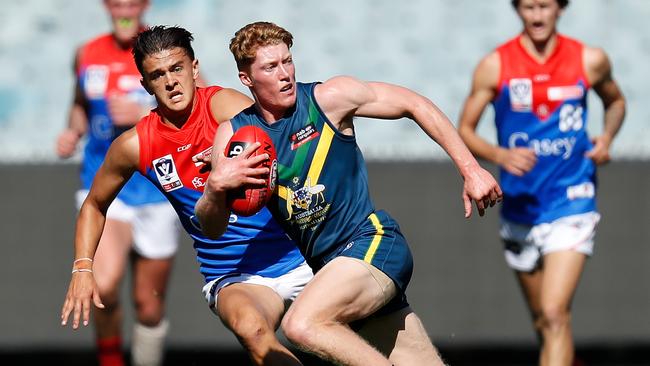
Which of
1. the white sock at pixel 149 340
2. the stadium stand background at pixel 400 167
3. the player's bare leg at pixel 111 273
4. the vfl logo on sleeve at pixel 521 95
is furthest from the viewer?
the stadium stand background at pixel 400 167

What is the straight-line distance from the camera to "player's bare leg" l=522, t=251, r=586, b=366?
8742mm

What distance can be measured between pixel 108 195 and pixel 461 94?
203 inches

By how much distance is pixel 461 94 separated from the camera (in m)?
11.7

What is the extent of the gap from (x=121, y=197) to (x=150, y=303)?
81cm

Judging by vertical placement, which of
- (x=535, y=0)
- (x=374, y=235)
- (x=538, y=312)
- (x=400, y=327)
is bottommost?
(x=538, y=312)

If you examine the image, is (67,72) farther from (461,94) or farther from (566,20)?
(566,20)

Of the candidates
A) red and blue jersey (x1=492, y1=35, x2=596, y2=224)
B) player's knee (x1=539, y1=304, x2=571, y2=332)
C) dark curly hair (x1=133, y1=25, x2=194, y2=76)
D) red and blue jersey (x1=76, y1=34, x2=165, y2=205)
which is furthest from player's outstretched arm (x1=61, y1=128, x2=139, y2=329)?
red and blue jersey (x1=492, y1=35, x2=596, y2=224)

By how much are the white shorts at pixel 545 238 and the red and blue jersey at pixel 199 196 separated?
7.45 feet

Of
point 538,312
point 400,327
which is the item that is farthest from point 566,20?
point 400,327

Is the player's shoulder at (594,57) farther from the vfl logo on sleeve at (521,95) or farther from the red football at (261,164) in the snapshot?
the red football at (261,164)

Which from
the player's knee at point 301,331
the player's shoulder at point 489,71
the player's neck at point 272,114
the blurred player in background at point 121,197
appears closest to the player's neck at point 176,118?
the player's neck at point 272,114

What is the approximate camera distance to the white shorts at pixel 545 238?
900 centimetres

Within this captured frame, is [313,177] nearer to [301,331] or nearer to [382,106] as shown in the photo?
[382,106]

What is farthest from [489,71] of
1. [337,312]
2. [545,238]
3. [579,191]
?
[337,312]
